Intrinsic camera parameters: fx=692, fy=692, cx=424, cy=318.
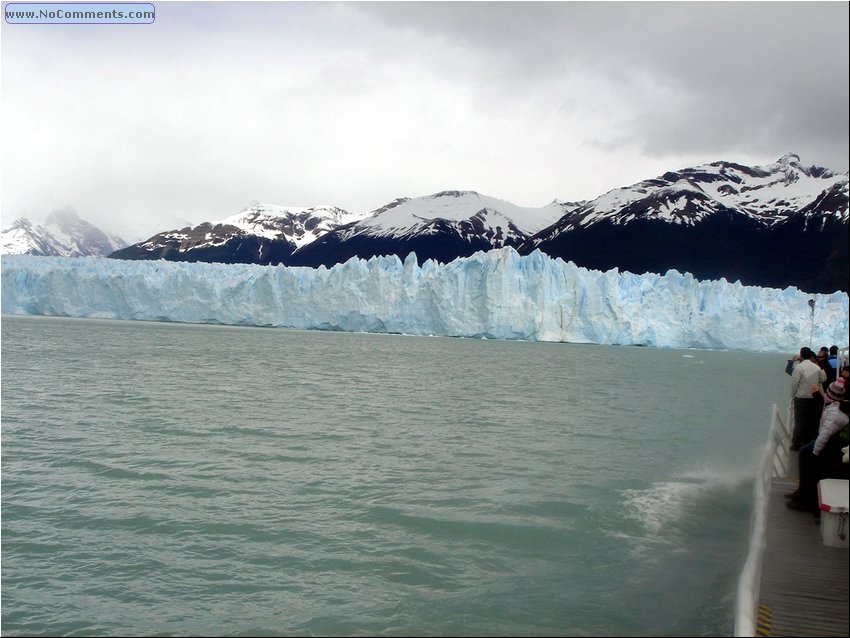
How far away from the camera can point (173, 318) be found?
59.1 m

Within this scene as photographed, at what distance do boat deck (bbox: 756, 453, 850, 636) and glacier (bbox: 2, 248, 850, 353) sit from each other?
46911 mm

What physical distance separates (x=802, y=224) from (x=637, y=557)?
13890cm

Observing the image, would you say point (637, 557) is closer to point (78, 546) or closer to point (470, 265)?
point (78, 546)

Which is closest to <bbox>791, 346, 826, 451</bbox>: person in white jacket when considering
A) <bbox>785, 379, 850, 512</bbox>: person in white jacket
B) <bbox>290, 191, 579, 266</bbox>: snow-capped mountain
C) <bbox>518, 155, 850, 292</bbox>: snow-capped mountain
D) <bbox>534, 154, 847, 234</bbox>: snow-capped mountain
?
<bbox>785, 379, 850, 512</bbox>: person in white jacket

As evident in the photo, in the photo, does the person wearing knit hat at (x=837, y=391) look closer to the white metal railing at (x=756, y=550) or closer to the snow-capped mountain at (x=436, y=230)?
the white metal railing at (x=756, y=550)

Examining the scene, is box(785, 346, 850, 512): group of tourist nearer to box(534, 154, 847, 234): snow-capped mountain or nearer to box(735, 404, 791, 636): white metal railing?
box(735, 404, 791, 636): white metal railing

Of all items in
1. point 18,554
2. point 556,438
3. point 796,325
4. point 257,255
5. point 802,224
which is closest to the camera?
point 18,554

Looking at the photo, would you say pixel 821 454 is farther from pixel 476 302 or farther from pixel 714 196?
pixel 714 196

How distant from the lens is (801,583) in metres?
5.04

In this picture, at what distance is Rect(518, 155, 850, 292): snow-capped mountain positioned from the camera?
119000 mm

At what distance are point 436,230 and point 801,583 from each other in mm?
166403

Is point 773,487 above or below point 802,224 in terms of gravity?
below

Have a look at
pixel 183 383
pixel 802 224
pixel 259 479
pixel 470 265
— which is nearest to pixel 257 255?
pixel 802 224

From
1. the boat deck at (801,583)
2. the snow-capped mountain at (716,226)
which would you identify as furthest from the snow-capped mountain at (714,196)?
the boat deck at (801,583)
